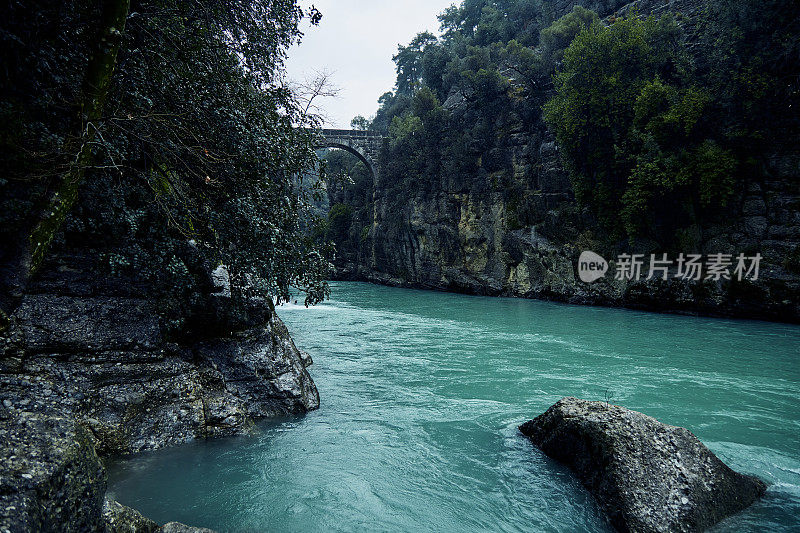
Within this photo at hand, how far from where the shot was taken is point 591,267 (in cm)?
2195

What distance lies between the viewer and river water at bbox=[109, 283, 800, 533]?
4.07m

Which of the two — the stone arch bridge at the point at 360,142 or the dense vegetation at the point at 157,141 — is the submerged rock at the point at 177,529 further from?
the stone arch bridge at the point at 360,142

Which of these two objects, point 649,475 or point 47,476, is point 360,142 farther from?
point 47,476

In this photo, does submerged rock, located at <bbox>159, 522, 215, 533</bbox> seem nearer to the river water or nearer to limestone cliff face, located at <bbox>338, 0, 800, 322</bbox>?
the river water

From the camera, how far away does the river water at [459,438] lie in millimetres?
4074

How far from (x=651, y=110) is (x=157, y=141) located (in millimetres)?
19499

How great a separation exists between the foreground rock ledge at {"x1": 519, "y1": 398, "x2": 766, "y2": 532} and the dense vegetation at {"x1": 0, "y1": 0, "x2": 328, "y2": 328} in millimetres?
4766

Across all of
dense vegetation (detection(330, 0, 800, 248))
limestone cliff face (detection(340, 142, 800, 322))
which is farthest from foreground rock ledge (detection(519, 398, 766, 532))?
dense vegetation (detection(330, 0, 800, 248))

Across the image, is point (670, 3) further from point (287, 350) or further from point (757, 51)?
point (287, 350)

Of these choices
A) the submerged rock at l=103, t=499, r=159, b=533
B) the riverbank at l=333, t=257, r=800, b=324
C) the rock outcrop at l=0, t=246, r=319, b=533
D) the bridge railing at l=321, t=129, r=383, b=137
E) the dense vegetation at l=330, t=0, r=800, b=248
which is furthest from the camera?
the bridge railing at l=321, t=129, r=383, b=137

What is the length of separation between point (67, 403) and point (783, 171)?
2234cm

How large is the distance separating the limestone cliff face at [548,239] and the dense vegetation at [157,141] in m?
17.7

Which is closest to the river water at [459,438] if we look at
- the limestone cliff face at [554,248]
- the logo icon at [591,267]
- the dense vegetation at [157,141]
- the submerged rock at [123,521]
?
the submerged rock at [123,521]

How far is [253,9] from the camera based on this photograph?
267 inches
